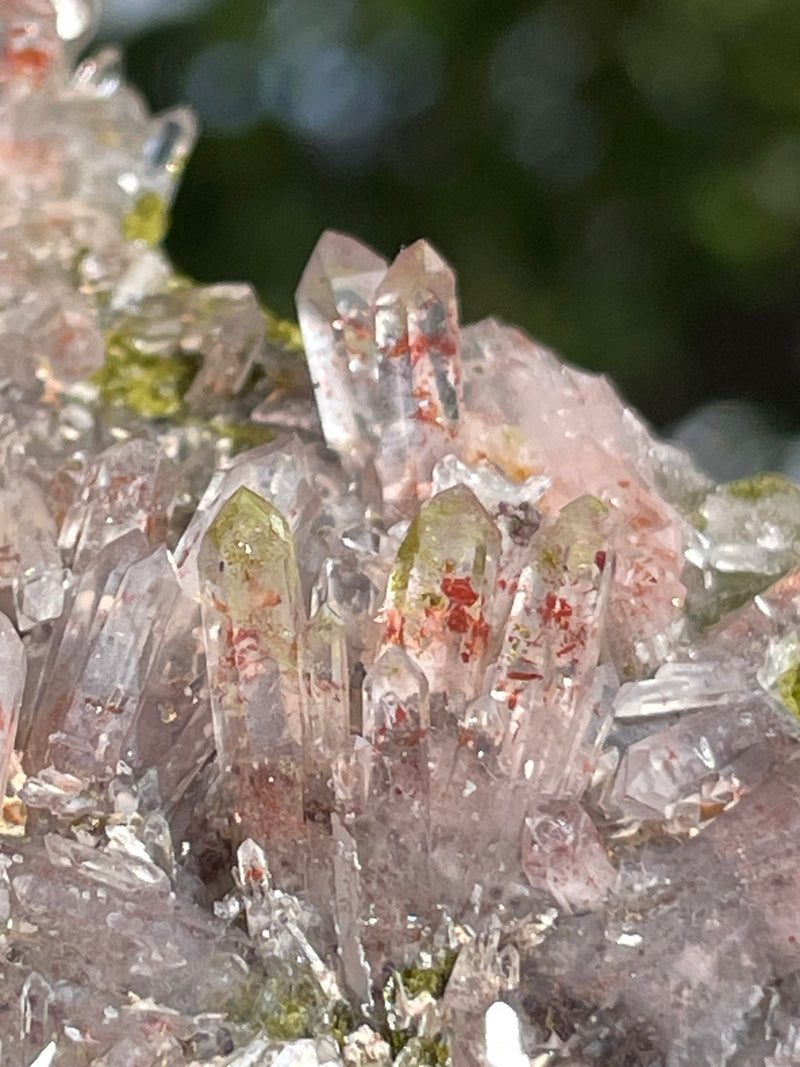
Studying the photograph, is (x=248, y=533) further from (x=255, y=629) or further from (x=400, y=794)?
(x=400, y=794)

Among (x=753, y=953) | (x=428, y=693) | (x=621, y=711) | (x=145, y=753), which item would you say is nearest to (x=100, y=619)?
(x=145, y=753)

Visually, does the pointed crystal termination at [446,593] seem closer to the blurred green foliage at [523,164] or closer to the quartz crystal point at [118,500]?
→ the quartz crystal point at [118,500]

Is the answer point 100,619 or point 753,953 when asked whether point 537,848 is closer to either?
point 753,953

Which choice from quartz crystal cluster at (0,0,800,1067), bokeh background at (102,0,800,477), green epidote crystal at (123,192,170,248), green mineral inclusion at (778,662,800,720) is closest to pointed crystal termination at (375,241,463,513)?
quartz crystal cluster at (0,0,800,1067)

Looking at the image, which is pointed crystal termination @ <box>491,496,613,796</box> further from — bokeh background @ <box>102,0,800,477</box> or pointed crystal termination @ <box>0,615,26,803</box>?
bokeh background @ <box>102,0,800,477</box>

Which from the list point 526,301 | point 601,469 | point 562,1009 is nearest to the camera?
point 562,1009

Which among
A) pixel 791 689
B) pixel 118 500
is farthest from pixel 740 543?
pixel 118 500
